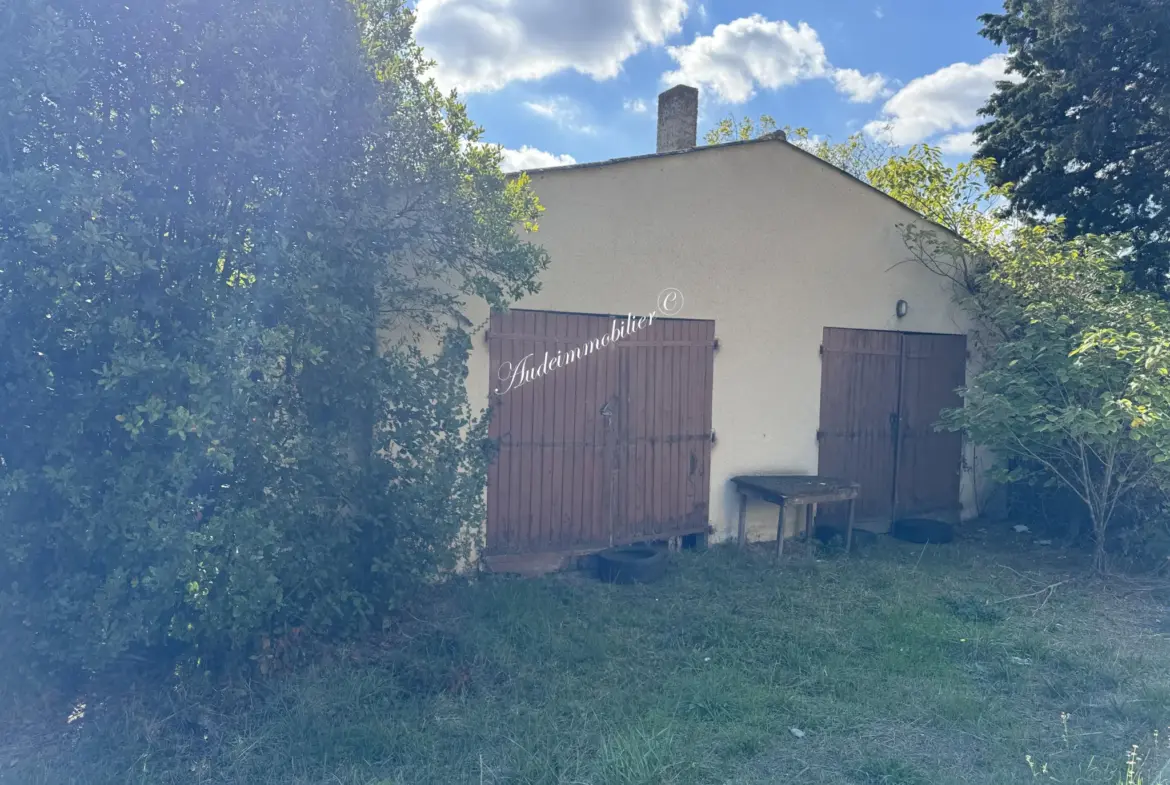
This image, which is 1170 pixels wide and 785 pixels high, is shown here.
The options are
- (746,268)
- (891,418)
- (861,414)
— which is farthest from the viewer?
(891,418)

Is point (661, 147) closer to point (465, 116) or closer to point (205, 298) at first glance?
point (465, 116)

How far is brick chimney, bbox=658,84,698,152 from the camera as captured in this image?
6969 millimetres

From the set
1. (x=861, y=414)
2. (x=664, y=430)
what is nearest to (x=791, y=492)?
(x=664, y=430)

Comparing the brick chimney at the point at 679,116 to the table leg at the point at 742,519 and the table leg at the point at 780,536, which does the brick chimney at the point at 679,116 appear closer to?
the table leg at the point at 742,519

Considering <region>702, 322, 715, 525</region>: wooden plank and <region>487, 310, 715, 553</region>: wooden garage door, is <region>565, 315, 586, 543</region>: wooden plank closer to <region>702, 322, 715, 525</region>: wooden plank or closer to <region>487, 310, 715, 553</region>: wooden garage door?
<region>487, 310, 715, 553</region>: wooden garage door

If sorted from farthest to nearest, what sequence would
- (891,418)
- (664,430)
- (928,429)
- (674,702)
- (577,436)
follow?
1. (928,429)
2. (891,418)
3. (664,430)
4. (577,436)
5. (674,702)

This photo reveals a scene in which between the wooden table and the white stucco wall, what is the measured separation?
0.36 feet

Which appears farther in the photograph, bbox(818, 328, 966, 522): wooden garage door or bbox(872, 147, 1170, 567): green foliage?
bbox(818, 328, 966, 522): wooden garage door

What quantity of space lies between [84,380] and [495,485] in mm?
2791

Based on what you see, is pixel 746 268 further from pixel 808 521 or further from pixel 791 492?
pixel 808 521

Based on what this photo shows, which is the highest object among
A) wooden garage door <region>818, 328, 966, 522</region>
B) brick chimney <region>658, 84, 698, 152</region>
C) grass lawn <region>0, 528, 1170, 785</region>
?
brick chimney <region>658, 84, 698, 152</region>

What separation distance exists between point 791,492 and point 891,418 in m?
2.25

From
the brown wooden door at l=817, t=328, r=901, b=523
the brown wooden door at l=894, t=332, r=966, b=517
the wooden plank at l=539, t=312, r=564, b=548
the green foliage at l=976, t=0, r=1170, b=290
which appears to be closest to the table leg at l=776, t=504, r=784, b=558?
the brown wooden door at l=817, t=328, r=901, b=523

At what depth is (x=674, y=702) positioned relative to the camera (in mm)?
3607
